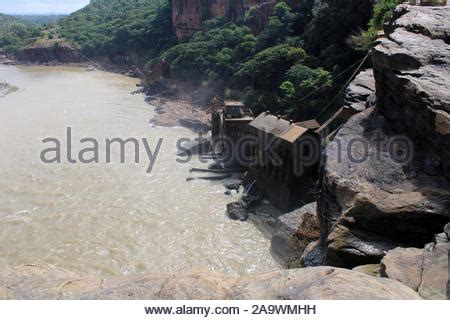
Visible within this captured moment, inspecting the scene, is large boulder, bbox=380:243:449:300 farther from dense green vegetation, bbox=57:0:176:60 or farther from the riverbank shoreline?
dense green vegetation, bbox=57:0:176:60

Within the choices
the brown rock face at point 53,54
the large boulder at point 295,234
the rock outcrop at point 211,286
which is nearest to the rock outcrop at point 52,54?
the brown rock face at point 53,54

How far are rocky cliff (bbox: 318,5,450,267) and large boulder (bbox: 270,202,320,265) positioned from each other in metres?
3.26

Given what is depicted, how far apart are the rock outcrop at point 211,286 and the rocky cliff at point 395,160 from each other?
3662 millimetres

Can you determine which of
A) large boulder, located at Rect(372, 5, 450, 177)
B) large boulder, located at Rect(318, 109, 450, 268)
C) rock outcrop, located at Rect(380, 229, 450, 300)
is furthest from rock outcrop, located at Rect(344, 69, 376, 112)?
rock outcrop, located at Rect(380, 229, 450, 300)

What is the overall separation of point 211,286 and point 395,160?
7.73 meters

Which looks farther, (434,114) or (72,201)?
(72,201)

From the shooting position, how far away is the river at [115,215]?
65.4ft

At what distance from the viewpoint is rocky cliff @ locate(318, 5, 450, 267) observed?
1047 cm

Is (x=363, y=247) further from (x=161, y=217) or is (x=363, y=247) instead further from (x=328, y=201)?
(x=161, y=217)

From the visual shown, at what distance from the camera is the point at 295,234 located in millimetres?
17781

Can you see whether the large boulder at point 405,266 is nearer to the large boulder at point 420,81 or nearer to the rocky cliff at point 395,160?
the rocky cliff at point 395,160

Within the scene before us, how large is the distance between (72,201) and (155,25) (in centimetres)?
7513

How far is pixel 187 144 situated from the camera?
3500cm

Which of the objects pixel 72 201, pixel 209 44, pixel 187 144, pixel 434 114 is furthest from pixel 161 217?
pixel 209 44
